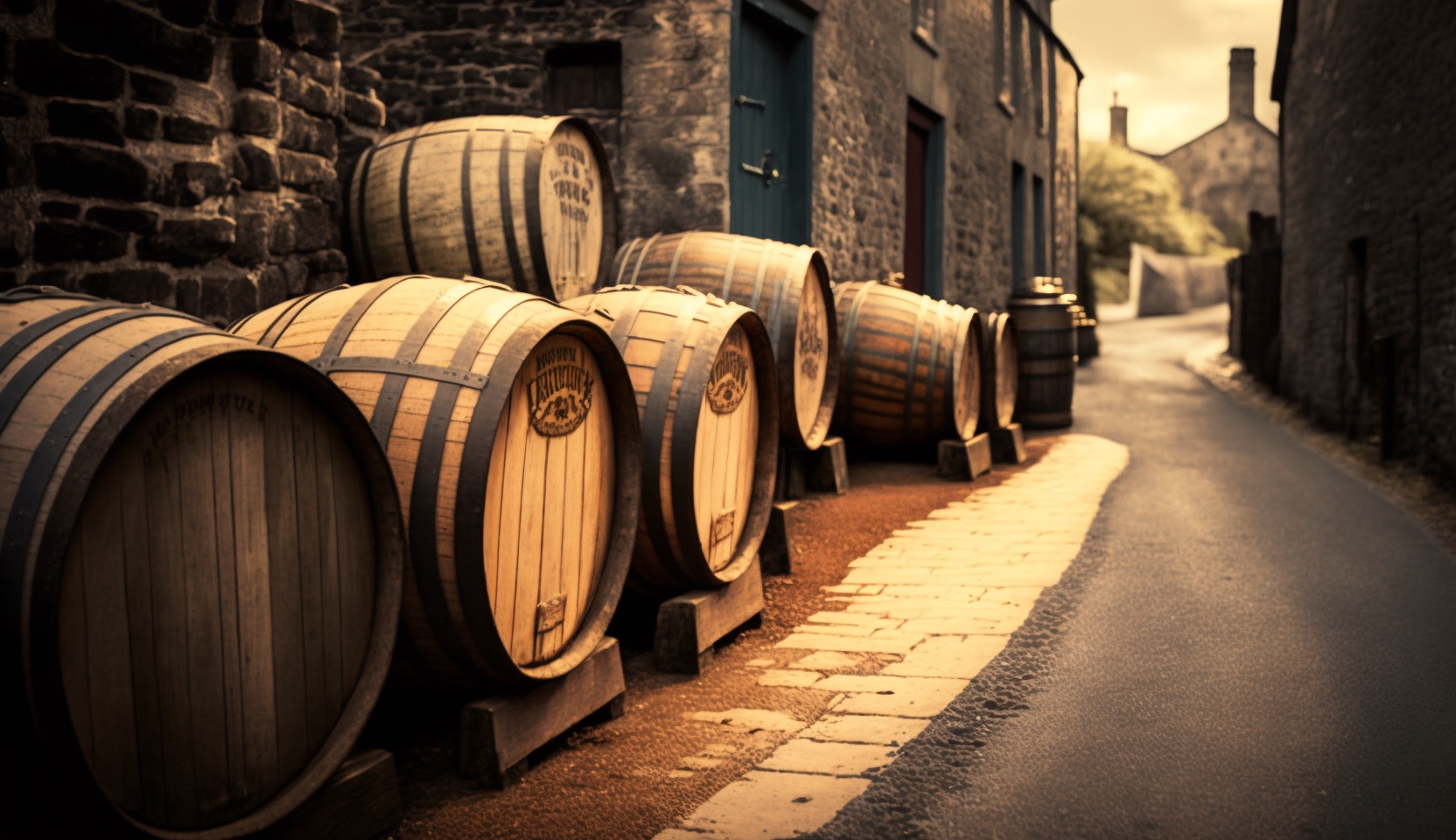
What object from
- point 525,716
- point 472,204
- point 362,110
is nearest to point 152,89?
point 472,204

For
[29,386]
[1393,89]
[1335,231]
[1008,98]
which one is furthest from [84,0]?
[1008,98]

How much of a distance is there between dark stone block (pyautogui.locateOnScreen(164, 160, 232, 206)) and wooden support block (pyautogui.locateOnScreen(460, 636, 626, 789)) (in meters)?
1.98

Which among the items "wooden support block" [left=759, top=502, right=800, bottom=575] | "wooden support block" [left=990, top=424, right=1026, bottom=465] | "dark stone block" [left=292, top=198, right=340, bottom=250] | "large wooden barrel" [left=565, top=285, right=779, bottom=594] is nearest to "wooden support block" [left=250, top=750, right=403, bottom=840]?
"large wooden barrel" [left=565, top=285, right=779, bottom=594]

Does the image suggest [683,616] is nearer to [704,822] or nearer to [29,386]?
[704,822]

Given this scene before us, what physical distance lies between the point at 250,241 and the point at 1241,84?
1877 inches

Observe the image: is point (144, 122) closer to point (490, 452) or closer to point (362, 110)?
point (490, 452)

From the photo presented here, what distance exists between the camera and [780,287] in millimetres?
5770

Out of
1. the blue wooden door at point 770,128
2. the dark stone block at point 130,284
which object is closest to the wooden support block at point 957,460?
the blue wooden door at point 770,128

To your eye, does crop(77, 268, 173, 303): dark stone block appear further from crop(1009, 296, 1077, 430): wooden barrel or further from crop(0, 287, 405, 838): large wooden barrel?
crop(1009, 296, 1077, 430): wooden barrel

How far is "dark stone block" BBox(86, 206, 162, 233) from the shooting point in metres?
3.51

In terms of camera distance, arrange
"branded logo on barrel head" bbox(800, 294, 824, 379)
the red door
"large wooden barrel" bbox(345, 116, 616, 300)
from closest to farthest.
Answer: "large wooden barrel" bbox(345, 116, 616, 300)
"branded logo on barrel head" bbox(800, 294, 824, 379)
the red door

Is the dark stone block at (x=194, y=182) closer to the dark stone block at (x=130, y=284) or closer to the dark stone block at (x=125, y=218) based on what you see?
the dark stone block at (x=125, y=218)

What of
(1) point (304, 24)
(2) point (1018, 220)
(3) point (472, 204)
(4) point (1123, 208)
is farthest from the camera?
(4) point (1123, 208)

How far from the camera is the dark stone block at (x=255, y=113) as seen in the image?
4.10 metres
